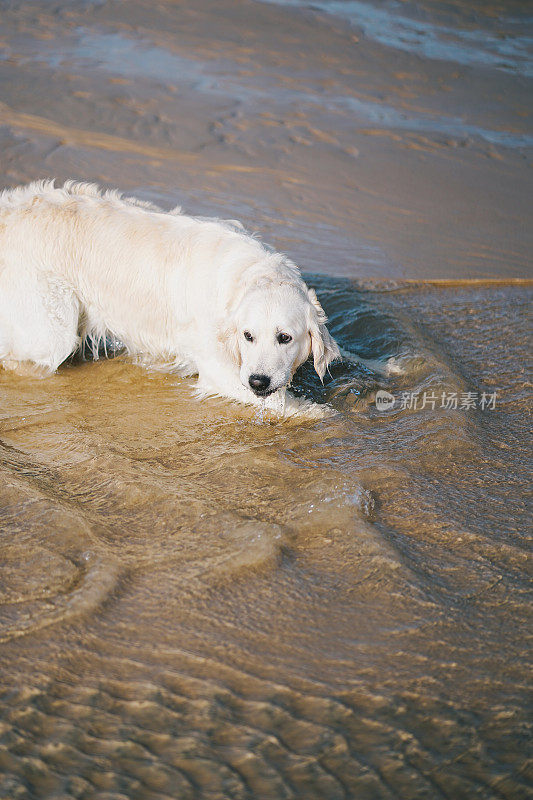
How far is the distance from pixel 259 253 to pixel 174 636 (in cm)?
277

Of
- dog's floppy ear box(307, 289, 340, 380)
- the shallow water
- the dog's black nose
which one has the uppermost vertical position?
dog's floppy ear box(307, 289, 340, 380)

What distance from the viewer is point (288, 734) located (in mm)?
2648

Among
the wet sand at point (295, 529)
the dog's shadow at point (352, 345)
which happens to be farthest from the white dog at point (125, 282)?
the dog's shadow at point (352, 345)

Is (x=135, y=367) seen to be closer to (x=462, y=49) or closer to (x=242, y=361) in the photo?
(x=242, y=361)

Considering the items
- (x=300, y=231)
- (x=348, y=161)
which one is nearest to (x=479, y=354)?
(x=300, y=231)

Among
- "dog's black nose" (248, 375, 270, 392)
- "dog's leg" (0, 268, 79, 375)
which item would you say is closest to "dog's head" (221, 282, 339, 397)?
"dog's black nose" (248, 375, 270, 392)

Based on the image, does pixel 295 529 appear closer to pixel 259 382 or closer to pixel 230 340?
pixel 259 382

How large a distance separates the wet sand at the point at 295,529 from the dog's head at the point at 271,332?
48cm

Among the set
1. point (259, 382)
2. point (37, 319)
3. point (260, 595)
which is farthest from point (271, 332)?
point (37, 319)

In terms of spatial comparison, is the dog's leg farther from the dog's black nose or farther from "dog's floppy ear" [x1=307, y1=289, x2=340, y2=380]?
"dog's floppy ear" [x1=307, y1=289, x2=340, y2=380]

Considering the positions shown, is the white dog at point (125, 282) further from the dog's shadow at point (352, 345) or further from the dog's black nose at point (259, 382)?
the dog's shadow at point (352, 345)

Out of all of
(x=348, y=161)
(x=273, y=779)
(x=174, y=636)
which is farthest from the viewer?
(x=348, y=161)

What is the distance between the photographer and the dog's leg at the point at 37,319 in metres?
5.24

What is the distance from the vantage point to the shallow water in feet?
8.43
